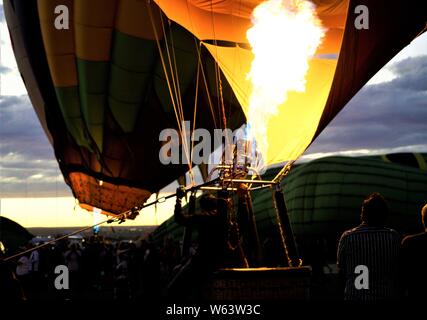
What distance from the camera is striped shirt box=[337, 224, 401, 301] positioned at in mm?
3545

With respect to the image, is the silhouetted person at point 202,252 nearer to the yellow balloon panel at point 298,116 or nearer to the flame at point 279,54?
the yellow balloon panel at point 298,116

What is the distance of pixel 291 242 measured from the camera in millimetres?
4918

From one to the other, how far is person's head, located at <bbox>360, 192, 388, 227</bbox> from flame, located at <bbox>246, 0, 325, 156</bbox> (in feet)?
9.30

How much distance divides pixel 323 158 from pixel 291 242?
17248 millimetres

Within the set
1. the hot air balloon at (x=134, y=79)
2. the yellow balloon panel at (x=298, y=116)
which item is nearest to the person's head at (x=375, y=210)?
the yellow balloon panel at (x=298, y=116)

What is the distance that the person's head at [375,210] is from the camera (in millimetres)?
3621

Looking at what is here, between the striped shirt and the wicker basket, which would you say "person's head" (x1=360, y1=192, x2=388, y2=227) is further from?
the wicker basket

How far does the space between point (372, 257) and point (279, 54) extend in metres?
3.60

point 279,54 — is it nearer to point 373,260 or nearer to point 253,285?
point 253,285

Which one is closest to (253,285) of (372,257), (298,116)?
(372,257)

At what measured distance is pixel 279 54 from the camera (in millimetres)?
6867

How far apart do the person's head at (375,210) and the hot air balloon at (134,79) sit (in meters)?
2.47
